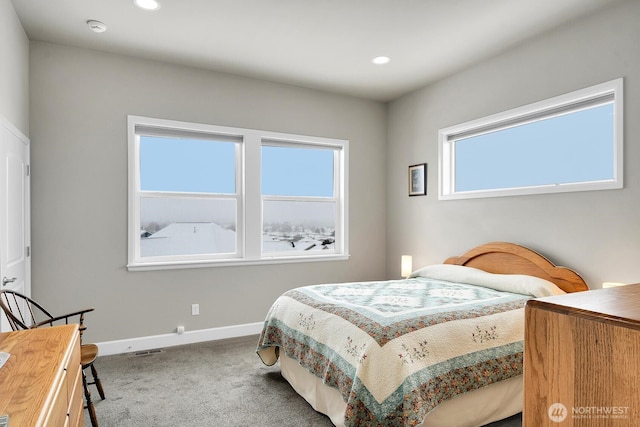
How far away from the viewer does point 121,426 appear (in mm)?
2295

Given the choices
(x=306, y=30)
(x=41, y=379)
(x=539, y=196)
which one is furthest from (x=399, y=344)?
(x=306, y=30)

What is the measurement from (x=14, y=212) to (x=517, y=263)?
3.95m

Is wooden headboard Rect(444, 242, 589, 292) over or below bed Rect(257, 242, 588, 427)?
over

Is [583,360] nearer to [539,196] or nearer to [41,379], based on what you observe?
[41,379]

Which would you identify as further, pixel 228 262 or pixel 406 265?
pixel 406 265

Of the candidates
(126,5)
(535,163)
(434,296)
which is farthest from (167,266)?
(535,163)

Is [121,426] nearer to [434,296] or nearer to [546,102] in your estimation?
[434,296]

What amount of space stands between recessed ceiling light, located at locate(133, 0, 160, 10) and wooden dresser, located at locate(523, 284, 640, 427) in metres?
3.09

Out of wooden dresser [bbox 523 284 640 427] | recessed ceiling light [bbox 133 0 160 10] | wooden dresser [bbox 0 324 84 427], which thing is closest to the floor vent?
wooden dresser [bbox 0 324 84 427]

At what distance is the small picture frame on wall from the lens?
4418 millimetres

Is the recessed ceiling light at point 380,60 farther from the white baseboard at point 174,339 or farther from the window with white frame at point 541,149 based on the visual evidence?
the white baseboard at point 174,339

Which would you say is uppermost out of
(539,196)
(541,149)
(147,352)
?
(541,149)

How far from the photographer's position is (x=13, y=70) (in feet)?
9.13

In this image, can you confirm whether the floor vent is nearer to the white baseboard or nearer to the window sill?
the white baseboard
